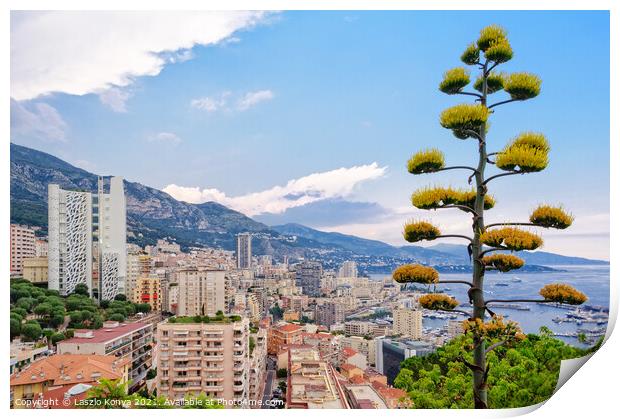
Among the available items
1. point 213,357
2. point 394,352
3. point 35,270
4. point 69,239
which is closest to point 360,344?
point 394,352

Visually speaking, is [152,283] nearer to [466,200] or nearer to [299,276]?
[299,276]

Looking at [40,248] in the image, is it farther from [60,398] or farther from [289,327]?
[289,327]

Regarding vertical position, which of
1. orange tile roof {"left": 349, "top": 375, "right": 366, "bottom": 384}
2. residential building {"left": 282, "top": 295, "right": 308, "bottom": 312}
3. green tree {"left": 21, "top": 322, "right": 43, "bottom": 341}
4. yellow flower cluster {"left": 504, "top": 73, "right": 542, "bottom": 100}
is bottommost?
orange tile roof {"left": 349, "top": 375, "right": 366, "bottom": 384}

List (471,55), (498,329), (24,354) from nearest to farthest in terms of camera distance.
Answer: (498,329)
(471,55)
(24,354)

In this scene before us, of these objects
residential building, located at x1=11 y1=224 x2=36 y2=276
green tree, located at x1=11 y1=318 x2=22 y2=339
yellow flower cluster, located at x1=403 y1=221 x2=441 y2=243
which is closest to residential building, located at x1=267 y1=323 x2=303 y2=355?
yellow flower cluster, located at x1=403 y1=221 x2=441 y2=243

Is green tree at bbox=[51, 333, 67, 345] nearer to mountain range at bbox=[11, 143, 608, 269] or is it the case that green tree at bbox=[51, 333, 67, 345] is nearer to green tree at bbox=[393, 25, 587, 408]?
mountain range at bbox=[11, 143, 608, 269]
